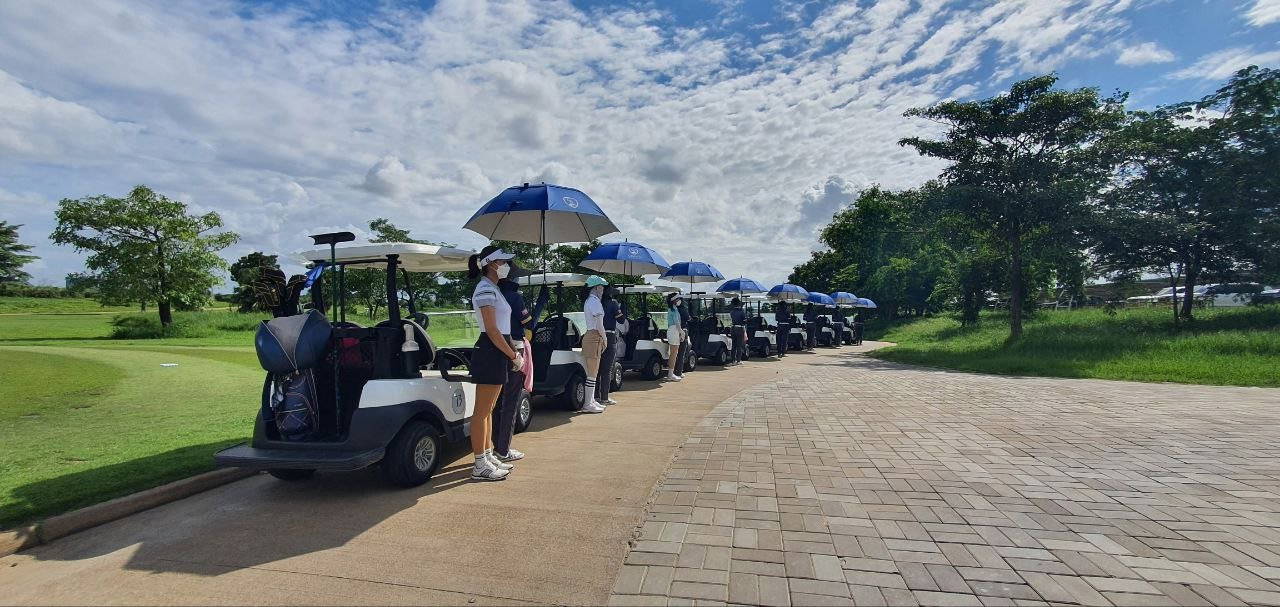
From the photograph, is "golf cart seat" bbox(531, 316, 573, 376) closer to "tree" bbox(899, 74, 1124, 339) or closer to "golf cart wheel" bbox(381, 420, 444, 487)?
"golf cart wheel" bbox(381, 420, 444, 487)

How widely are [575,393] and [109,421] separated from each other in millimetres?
5447

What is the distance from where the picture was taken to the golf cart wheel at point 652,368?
37.5ft

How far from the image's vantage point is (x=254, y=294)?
439 centimetres

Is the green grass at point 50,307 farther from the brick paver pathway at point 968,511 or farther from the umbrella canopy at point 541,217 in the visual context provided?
the brick paver pathway at point 968,511

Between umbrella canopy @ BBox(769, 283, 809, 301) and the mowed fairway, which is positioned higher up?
umbrella canopy @ BBox(769, 283, 809, 301)

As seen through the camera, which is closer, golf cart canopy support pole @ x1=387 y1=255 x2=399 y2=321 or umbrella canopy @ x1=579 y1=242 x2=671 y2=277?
golf cart canopy support pole @ x1=387 y1=255 x2=399 y2=321

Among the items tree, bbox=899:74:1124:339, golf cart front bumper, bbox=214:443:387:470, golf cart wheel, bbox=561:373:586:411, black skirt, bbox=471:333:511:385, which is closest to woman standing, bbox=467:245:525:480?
black skirt, bbox=471:333:511:385

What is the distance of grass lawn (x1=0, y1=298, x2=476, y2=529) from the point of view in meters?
4.36

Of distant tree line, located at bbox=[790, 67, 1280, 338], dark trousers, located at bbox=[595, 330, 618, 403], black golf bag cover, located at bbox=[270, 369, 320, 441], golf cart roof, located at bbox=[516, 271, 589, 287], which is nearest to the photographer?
black golf bag cover, located at bbox=[270, 369, 320, 441]

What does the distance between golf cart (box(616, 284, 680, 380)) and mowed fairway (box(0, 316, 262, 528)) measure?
624cm

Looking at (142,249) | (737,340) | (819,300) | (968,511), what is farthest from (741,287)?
(142,249)

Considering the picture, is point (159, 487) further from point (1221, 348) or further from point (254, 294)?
point (1221, 348)

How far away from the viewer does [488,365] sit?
466 cm

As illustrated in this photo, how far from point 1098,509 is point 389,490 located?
5064 millimetres
